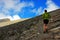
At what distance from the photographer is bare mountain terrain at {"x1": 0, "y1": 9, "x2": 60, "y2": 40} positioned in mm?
20109

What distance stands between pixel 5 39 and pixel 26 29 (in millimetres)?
2938

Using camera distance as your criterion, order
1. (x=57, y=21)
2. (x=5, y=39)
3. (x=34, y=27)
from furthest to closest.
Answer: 1. (x=5, y=39)
2. (x=34, y=27)
3. (x=57, y=21)

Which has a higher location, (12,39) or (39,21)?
(39,21)

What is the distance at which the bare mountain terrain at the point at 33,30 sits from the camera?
792 inches

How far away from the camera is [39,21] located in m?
23.4

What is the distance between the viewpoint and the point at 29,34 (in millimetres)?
22250

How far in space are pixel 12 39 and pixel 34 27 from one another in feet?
9.40

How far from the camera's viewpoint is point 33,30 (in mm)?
22531

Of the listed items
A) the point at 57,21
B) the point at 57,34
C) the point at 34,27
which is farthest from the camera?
the point at 34,27

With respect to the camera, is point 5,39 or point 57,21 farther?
point 5,39

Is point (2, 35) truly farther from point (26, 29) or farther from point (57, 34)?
point (57, 34)

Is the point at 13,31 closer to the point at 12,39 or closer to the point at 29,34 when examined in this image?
the point at 12,39

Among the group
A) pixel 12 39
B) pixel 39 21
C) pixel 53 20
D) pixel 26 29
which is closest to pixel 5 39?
pixel 12 39

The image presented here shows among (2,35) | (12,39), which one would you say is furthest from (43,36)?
(2,35)
